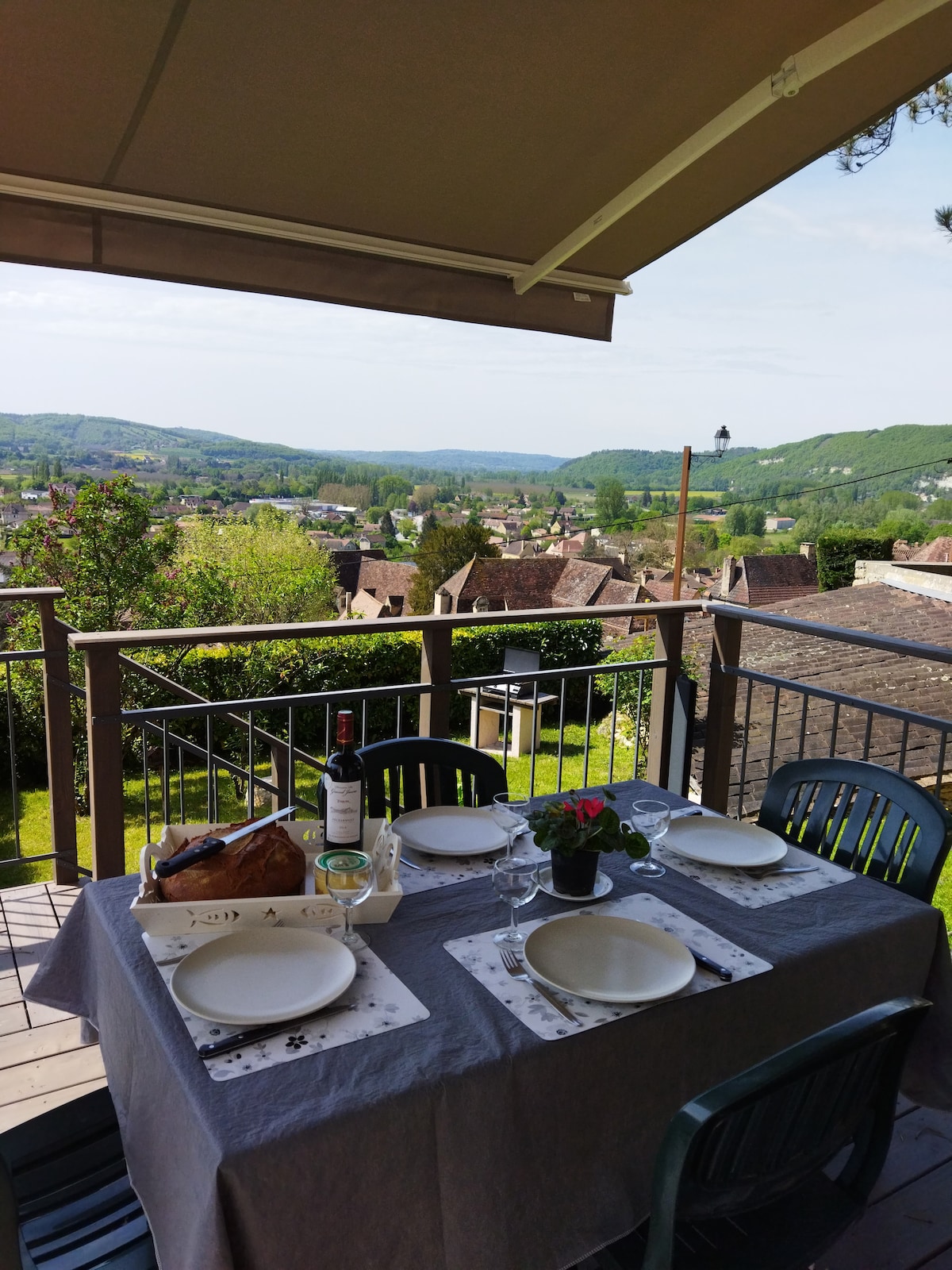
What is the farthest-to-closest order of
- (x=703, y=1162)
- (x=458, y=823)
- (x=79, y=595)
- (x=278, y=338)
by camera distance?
(x=278, y=338)
(x=79, y=595)
(x=458, y=823)
(x=703, y=1162)

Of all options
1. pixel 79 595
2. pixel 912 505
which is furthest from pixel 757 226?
pixel 79 595

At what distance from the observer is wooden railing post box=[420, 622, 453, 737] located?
2809 millimetres

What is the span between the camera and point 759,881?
1.64m

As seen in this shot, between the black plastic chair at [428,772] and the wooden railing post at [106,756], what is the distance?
2.65ft

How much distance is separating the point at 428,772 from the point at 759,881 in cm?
85

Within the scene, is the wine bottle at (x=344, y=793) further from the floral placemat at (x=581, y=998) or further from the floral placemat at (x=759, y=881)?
the floral placemat at (x=759, y=881)

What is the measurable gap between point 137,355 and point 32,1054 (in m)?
44.2

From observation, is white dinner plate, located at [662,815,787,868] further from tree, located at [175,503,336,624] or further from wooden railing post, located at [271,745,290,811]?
tree, located at [175,503,336,624]

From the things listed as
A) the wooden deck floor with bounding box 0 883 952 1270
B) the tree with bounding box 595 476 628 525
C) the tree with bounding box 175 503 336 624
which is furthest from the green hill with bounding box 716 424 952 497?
the wooden deck floor with bounding box 0 883 952 1270

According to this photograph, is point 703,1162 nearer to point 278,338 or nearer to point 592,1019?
point 592,1019

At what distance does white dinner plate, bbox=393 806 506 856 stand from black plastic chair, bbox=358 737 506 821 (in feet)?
0.69

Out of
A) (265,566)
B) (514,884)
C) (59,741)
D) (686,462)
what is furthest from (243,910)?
(265,566)

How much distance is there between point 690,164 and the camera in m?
2.45

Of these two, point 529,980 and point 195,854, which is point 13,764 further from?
point 529,980
